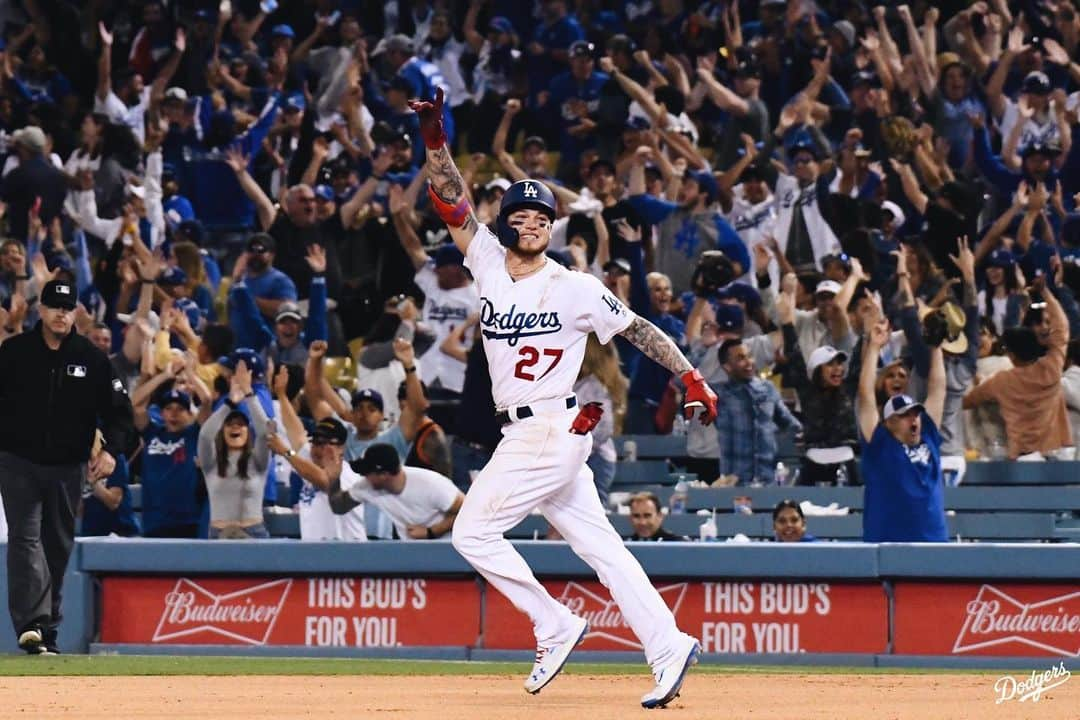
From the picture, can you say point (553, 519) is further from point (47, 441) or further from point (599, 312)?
point (47, 441)

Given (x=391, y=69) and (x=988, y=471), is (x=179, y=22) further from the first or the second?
(x=988, y=471)

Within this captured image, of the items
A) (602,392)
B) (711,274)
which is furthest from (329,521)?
(711,274)

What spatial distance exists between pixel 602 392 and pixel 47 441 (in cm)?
403

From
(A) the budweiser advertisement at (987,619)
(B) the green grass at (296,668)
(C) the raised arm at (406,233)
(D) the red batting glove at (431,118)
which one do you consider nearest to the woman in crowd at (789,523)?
(A) the budweiser advertisement at (987,619)

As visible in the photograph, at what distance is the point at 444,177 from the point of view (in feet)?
29.0

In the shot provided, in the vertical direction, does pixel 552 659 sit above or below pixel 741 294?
below

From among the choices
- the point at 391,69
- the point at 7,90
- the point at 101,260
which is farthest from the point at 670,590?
the point at 7,90

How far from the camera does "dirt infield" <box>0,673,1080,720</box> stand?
7.77 meters

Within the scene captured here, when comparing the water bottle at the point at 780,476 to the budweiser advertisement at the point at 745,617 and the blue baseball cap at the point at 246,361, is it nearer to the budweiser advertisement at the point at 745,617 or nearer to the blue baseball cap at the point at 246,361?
the budweiser advertisement at the point at 745,617

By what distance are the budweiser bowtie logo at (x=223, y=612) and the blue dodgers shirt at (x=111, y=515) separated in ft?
4.99

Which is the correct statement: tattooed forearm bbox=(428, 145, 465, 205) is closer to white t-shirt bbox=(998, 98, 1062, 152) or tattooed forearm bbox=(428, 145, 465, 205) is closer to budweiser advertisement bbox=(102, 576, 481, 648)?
budweiser advertisement bbox=(102, 576, 481, 648)

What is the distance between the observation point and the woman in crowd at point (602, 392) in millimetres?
13102

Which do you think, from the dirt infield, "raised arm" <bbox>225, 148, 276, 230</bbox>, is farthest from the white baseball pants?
"raised arm" <bbox>225, 148, 276, 230</bbox>

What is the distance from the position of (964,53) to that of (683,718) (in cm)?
1204
